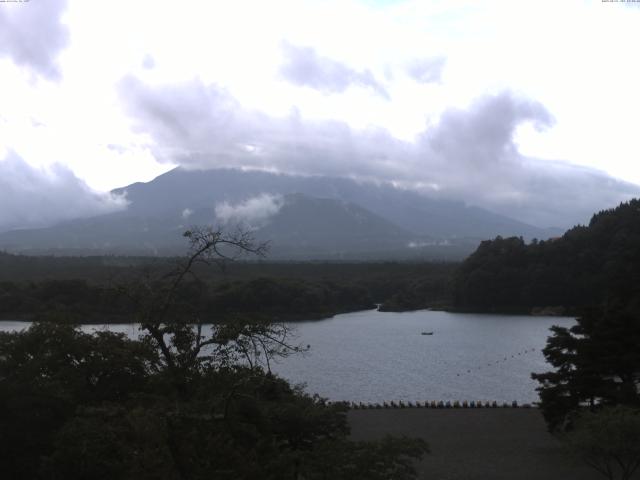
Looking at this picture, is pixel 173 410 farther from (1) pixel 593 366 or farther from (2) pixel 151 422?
(1) pixel 593 366

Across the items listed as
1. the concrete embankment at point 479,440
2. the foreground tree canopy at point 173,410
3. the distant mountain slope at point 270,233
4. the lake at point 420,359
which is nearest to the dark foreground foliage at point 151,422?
the foreground tree canopy at point 173,410

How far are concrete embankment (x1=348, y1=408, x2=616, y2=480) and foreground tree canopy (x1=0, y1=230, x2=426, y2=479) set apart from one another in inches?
174

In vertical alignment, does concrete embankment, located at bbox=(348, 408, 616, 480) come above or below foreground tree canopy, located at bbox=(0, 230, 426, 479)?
below

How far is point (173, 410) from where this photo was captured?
16.6 feet

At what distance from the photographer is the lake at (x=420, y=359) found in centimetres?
2334

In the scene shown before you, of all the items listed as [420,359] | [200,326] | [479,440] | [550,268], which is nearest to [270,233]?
[550,268]

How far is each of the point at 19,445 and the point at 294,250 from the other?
145446mm

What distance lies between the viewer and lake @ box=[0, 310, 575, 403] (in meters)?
23.3

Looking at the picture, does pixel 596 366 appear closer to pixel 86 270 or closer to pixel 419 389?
pixel 419 389

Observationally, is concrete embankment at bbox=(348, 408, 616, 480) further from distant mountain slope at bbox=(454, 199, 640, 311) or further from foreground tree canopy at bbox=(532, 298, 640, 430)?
distant mountain slope at bbox=(454, 199, 640, 311)

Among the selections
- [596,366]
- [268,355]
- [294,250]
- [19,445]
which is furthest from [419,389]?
[294,250]

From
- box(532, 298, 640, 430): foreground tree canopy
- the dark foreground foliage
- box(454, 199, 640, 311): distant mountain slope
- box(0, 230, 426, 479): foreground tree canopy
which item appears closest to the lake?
box(454, 199, 640, 311): distant mountain slope

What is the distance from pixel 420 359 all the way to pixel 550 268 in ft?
89.5

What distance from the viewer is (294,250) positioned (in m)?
154
